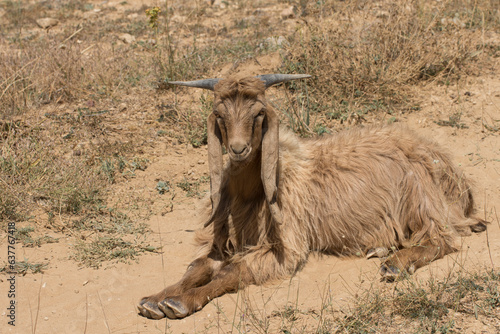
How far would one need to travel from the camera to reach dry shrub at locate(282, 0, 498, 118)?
27.5 feet

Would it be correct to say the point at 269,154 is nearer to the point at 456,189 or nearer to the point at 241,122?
the point at 241,122

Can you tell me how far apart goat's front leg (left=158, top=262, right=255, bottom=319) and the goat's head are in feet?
2.03

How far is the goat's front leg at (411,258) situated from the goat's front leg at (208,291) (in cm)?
125

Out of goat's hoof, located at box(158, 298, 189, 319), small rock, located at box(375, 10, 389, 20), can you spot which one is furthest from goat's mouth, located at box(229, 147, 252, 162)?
small rock, located at box(375, 10, 389, 20)

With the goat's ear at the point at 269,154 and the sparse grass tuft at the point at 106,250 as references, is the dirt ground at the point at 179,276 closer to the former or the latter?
the sparse grass tuft at the point at 106,250

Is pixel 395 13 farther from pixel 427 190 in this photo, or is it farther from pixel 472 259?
pixel 472 259

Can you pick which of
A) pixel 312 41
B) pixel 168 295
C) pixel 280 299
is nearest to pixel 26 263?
pixel 168 295

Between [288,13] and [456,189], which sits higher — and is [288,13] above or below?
above

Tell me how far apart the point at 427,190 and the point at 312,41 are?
3509mm

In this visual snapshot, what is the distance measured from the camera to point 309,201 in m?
5.74

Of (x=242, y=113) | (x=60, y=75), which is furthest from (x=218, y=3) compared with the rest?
(x=242, y=113)

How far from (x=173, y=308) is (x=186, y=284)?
0.45 meters

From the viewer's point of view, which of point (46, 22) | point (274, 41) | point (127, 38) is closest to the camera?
point (274, 41)

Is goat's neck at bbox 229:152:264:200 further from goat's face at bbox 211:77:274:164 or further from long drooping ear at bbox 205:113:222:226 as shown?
goat's face at bbox 211:77:274:164
